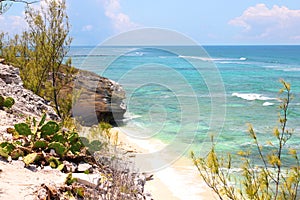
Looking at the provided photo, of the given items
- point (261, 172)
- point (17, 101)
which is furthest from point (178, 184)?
point (261, 172)

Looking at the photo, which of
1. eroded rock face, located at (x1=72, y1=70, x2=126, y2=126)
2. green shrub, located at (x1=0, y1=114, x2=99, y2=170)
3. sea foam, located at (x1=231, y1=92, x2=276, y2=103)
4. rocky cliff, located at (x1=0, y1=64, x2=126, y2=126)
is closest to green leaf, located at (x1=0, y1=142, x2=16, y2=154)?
green shrub, located at (x1=0, y1=114, x2=99, y2=170)

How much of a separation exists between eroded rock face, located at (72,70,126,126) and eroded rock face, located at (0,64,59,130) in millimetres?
5944

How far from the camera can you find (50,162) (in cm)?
643

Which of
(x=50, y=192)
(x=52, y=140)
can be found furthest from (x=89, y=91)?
(x=50, y=192)

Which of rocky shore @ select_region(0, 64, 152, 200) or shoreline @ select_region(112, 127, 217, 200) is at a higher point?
rocky shore @ select_region(0, 64, 152, 200)

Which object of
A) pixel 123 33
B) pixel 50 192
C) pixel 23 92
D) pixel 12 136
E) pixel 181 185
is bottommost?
pixel 181 185

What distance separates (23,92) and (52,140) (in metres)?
4.06

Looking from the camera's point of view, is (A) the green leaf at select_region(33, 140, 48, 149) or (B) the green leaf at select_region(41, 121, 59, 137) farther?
(B) the green leaf at select_region(41, 121, 59, 137)

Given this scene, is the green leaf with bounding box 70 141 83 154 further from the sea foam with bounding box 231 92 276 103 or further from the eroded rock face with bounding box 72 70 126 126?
the sea foam with bounding box 231 92 276 103

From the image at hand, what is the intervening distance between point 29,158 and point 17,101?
4110mm

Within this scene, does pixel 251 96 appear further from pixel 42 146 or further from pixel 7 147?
pixel 7 147

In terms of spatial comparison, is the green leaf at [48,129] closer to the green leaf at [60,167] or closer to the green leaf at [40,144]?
the green leaf at [40,144]

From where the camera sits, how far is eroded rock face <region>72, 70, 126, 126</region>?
1863 centimetres

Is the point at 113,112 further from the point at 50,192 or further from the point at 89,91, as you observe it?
the point at 50,192
